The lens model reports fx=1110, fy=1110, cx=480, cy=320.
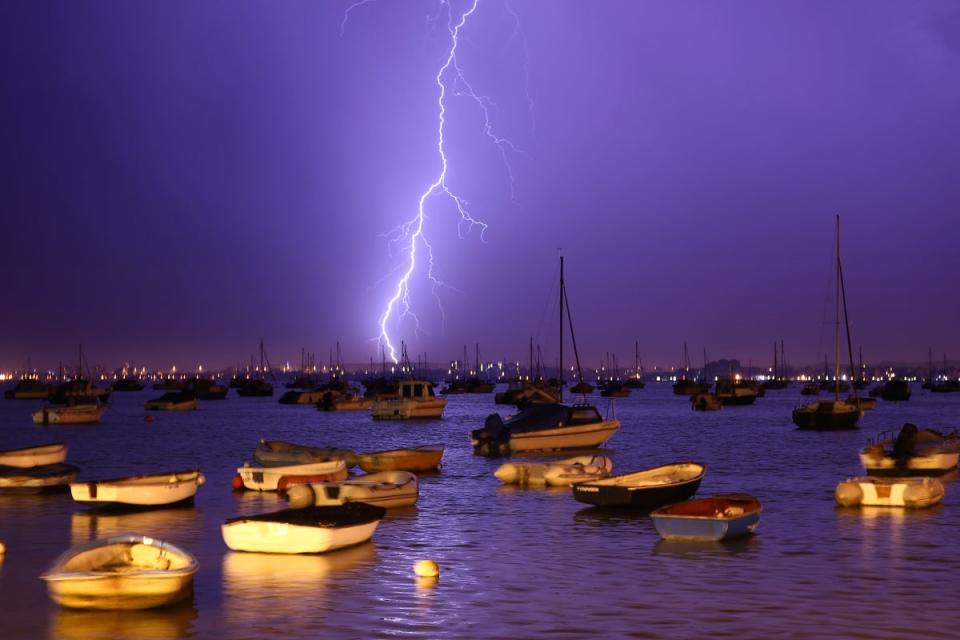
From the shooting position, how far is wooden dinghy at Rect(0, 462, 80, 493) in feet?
110

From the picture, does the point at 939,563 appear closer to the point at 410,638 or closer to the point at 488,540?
the point at 488,540

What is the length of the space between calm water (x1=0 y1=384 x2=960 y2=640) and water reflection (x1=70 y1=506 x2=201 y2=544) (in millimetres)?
76

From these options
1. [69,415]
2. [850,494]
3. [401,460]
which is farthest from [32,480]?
[69,415]

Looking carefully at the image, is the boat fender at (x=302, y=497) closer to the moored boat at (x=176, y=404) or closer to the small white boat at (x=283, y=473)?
the small white boat at (x=283, y=473)

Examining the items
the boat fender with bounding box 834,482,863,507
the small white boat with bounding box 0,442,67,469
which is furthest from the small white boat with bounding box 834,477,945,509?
the small white boat with bounding box 0,442,67,469

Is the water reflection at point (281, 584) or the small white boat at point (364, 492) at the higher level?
the small white boat at point (364, 492)

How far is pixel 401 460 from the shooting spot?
4031cm

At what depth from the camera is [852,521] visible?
90.3ft

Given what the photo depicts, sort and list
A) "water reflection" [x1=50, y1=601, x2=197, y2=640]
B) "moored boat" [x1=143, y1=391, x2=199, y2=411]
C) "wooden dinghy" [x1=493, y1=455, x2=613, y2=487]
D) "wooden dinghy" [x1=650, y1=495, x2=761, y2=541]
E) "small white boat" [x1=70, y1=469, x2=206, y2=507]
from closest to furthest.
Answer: "water reflection" [x1=50, y1=601, x2=197, y2=640], "wooden dinghy" [x1=650, y1=495, x2=761, y2=541], "small white boat" [x1=70, y1=469, x2=206, y2=507], "wooden dinghy" [x1=493, y1=455, x2=613, y2=487], "moored boat" [x1=143, y1=391, x2=199, y2=411]

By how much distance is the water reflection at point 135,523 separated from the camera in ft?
83.5

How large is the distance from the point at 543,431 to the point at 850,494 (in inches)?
910

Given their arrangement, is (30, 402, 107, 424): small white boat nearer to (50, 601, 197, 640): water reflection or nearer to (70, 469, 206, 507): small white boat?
(70, 469, 206, 507): small white boat

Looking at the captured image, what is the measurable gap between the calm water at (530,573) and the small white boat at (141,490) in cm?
52

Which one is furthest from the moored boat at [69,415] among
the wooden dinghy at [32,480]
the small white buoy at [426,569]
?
the small white buoy at [426,569]
